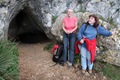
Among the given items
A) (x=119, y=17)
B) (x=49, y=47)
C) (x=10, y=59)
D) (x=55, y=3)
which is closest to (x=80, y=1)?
(x=55, y=3)

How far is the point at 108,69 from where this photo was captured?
29.1ft

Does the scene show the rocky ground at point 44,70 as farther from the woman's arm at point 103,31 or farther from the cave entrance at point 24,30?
the cave entrance at point 24,30

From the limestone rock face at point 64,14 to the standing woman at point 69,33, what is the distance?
0.77 meters

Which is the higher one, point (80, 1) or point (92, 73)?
point (80, 1)

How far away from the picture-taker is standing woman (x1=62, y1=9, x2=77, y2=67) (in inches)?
335

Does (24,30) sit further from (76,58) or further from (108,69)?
(108,69)

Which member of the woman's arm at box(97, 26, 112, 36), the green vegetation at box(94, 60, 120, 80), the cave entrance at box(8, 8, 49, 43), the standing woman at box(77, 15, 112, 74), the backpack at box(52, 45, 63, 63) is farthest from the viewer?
the cave entrance at box(8, 8, 49, 43)

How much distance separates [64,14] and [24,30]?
3891mm

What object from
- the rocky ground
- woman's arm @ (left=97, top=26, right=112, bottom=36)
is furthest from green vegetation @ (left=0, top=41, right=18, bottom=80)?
woman's arm @ (left=97, top=26, right=112, bottom=36)

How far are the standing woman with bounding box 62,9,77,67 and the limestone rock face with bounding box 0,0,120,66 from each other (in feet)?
2.52

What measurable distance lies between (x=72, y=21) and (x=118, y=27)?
1.82 m

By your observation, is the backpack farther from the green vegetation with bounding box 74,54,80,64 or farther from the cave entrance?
the cave entrance

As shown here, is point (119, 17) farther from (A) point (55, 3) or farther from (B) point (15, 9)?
(B) point (15, 9)

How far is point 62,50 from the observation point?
910 cm
